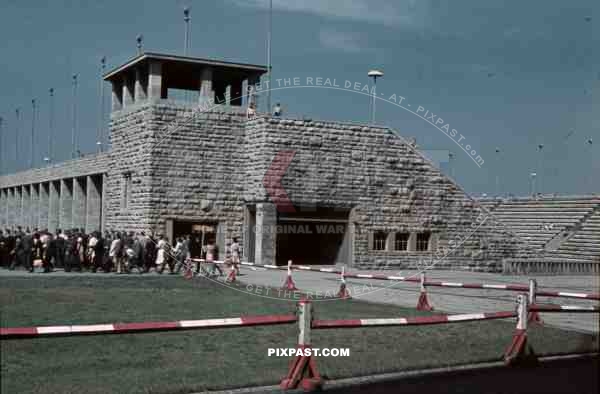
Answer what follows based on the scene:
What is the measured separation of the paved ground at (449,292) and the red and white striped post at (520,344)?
12.0 feet

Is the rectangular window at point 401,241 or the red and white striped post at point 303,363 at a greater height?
the rectangular window at point 401,241

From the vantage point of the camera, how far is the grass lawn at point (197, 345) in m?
8.50

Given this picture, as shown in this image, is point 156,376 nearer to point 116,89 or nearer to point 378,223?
point 378,223

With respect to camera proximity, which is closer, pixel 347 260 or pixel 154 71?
pixel 154 71

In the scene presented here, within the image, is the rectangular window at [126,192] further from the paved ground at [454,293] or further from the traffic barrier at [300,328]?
the traffic barrier at [300,328]

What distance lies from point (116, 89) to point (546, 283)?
19369 millimetres

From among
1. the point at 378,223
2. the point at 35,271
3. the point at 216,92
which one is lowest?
the point at 35,271

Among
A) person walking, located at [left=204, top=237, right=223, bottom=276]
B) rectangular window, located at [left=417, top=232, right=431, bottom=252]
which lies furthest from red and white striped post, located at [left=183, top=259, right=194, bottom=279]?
rectangular window, located at [left=417, top=232, right=431, bottom=252]

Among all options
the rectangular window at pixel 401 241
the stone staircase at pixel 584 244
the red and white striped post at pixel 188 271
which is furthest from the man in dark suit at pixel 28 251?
the stone staircase at pixel 584 244

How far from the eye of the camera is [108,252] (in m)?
26.1

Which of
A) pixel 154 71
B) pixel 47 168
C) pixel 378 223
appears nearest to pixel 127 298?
pixel 154 71

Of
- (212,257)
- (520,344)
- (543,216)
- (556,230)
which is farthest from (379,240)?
(520,344)

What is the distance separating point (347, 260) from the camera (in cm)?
3042

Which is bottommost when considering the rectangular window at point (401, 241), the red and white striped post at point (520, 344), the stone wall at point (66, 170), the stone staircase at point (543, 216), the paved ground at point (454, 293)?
the paved ground at point (454, 293)
